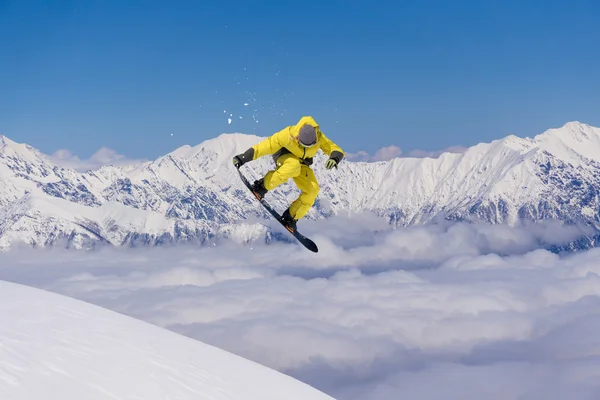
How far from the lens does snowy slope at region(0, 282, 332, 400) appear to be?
7105 mm

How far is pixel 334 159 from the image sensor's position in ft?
50.0

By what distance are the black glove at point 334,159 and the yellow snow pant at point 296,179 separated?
40.9 inches

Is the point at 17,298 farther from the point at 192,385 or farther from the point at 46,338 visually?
the point at 192,385

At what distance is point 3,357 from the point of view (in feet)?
23.6

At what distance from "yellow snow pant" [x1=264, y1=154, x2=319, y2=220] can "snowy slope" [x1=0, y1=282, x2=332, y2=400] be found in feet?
19.0

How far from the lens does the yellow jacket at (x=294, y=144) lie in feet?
50.8

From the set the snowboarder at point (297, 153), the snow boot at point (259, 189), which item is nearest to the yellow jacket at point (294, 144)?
the snowboarder at point (297, 153)

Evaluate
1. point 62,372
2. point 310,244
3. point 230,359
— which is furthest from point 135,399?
point 310,244

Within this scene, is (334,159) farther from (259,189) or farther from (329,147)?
(259,189)

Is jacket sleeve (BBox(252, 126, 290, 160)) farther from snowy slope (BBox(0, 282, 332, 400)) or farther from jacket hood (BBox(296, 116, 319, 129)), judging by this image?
snowy slope (BBox(0, 282, 332, 400))

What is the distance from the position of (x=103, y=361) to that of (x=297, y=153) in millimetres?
9033

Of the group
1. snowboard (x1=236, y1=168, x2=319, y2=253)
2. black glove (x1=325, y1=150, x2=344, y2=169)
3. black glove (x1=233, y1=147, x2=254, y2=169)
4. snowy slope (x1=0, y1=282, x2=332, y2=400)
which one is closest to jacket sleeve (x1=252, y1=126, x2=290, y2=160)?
black glove (x1=233, y1=147, x2=254, y2=169)

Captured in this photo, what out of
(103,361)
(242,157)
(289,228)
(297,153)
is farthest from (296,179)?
(103,361)

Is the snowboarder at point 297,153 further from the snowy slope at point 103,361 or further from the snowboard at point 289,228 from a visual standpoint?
the snowy slope at point 103,361
